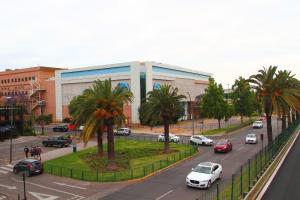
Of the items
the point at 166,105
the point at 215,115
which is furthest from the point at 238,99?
the point at 166,105

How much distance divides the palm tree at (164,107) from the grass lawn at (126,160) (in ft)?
10.3

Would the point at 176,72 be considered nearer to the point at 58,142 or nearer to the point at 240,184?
the point at 58,142

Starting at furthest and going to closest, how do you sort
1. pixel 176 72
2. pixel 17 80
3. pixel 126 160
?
pixel 17 80, pixel 176 72, pixel 126 160

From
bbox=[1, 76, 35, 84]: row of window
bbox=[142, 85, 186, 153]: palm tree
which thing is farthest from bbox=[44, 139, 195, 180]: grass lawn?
bbox=[1, 76, 35, 84]: row of window

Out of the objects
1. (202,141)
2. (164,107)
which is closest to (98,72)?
(202,141)

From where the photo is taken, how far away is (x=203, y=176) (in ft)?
90.0

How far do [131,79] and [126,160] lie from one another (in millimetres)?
50284

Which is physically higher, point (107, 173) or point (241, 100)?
point (241, 100)

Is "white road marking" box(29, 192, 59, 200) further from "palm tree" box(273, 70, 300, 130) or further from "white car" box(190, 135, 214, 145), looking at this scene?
"white car" box(190, 135, 214, 145)

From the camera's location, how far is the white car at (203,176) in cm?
2691

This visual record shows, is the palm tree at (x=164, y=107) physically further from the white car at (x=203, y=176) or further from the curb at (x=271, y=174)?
the white car at (x=203, y=176)

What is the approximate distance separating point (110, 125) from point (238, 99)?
2173 inches

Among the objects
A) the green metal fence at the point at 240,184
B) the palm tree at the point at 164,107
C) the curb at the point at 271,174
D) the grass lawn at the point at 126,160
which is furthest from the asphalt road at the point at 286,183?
the palm tree at the point at 164,107

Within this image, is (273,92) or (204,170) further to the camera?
(273,92)
